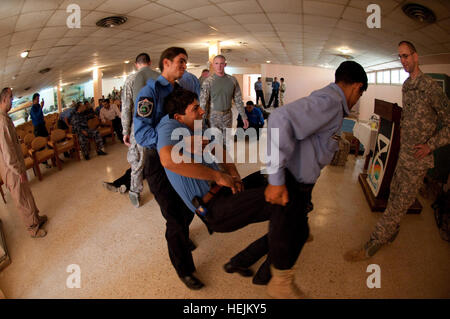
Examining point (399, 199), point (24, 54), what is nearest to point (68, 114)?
point (24, 54)

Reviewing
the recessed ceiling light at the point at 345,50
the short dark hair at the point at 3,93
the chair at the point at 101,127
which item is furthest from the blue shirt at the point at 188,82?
the recessed ceiling light at the point at 345,50

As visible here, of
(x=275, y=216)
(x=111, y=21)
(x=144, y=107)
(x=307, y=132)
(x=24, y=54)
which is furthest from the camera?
(x=24, y=54)

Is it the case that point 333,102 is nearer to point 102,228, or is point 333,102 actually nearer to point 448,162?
point 102,228

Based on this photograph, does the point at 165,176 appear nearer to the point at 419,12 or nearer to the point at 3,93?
the point at 3,93

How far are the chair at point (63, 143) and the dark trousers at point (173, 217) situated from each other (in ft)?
12.3

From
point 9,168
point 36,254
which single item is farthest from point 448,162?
point 9,168

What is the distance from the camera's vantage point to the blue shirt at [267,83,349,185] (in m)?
1.25

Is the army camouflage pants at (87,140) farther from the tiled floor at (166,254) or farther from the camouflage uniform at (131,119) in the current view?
the camouflage uniform at (131,119)

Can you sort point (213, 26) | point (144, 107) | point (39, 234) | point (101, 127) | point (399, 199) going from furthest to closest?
point (101, 127), point (213, 26), point (39, 234), point (399, 199), point (144, 107)

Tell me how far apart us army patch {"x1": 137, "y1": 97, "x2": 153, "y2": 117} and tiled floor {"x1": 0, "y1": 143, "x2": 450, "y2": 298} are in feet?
4.22

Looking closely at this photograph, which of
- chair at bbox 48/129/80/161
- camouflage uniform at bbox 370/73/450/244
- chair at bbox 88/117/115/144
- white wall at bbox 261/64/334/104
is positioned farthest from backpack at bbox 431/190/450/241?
white wall at bbox 261/64/334/104

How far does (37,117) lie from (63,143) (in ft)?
4.00

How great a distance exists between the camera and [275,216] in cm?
139

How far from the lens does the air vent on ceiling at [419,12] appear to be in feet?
9.76
